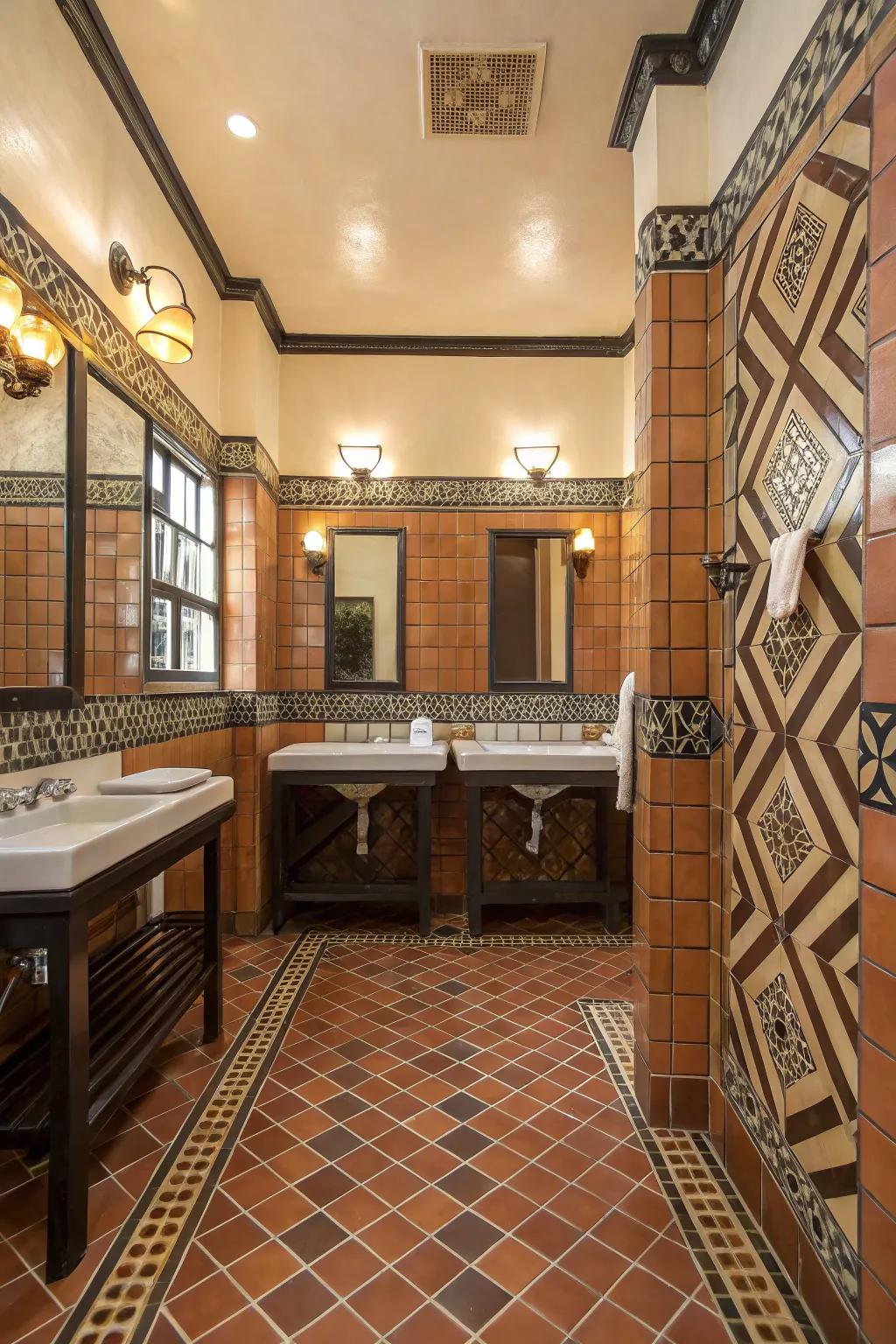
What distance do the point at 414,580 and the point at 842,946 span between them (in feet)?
9.46

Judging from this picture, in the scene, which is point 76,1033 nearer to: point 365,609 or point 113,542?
point 113,542

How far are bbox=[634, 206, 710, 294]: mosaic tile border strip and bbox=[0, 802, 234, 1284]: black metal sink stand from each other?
213 cm

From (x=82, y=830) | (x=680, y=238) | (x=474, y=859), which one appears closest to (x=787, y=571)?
(x=680, y=238)

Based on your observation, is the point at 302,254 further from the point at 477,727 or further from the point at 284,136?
the point at 477,727

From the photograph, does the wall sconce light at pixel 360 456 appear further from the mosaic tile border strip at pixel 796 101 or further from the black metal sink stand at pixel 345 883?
the mosaic tile border strip at pixel 796 101

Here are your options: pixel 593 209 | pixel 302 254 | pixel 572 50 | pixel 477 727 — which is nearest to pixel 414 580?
pixel 477 727

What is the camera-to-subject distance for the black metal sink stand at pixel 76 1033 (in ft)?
4.32

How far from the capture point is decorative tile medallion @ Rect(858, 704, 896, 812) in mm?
977

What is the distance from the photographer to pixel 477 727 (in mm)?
3711

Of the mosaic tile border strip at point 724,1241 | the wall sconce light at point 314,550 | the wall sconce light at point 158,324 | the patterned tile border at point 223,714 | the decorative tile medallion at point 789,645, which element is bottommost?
the mosaic tile border strip at point 724,1241

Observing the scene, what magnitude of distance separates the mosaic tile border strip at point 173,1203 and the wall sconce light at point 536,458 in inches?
115

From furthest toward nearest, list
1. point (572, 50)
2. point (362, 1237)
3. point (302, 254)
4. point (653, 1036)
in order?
point (302, 254), point (572, 50), point (653, 1036), point (362, 1237)

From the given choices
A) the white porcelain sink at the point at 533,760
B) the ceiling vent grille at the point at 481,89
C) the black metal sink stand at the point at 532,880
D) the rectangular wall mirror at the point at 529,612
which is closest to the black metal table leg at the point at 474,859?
the black metal sink stand at the point at 532,880

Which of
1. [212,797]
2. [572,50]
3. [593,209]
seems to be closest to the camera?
[572,50]
